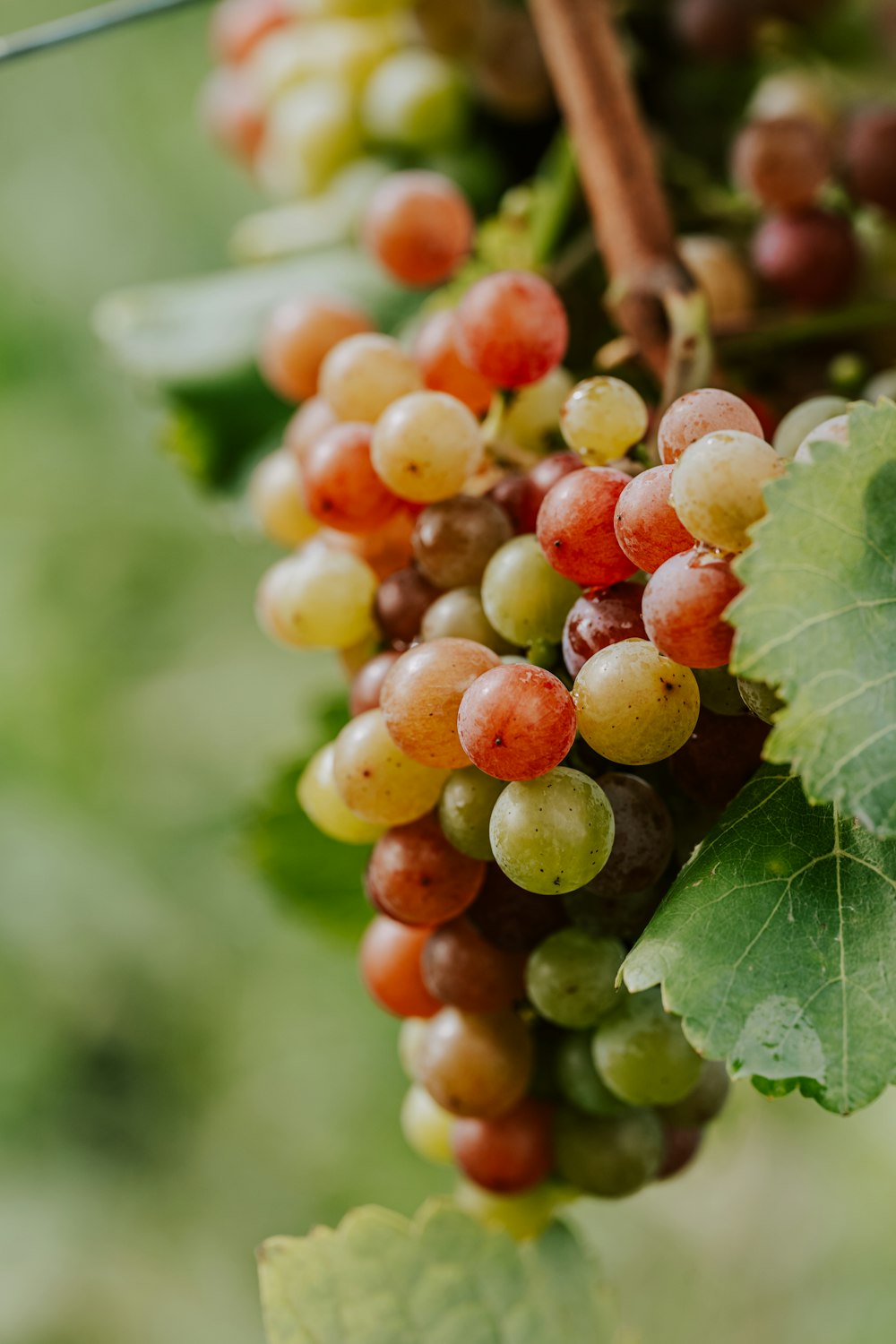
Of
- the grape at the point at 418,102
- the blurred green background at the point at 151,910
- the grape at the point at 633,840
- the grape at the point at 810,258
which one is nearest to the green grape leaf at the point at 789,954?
the grape at the point at 633,840

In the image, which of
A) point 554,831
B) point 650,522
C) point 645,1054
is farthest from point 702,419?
point 645,1054

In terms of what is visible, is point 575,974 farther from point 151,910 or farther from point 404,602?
point 151,910

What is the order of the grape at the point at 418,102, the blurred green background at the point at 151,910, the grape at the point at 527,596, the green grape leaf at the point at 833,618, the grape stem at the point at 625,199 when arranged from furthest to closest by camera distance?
1. the blurred green background at the point at 151,910
2. the grape at the point at 418,102
3. the grape stem at the point at 625,199
4. the grape at the point at 527,596
5. the green grape leaf at the point at 833,618

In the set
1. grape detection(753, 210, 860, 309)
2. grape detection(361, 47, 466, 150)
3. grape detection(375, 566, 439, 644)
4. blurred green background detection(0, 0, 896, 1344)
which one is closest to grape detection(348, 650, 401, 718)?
grape detection(375, 566, 439, 644)

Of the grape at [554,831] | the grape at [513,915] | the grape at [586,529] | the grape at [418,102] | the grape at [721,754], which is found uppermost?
the grape at [418,102]

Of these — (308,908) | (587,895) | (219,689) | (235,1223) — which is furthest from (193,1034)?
(587,895)

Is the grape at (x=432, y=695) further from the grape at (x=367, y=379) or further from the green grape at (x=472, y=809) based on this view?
the grape at (x=367, y=379)

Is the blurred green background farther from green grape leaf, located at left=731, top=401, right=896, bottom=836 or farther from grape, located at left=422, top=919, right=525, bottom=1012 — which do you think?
green grape leaf, located at left=731, top=401, right=896, bottom=836
